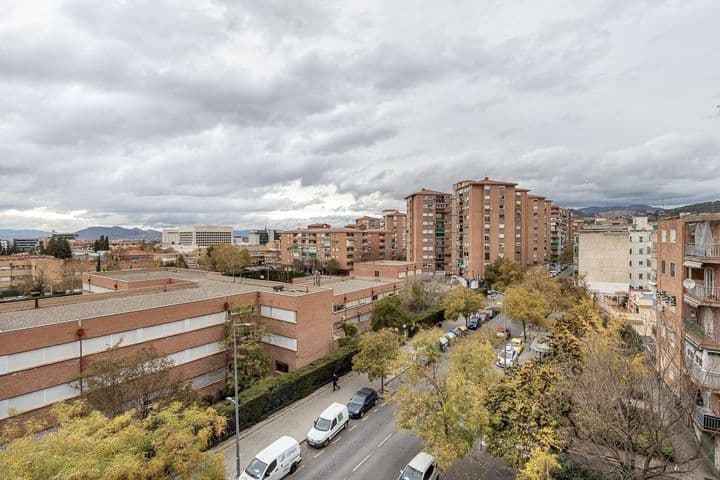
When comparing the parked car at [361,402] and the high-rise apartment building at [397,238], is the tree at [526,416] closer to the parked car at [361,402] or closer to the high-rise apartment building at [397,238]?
the parked car at [361,402]

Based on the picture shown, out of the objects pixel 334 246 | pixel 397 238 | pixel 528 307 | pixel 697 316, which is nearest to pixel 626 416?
pixel 697 316

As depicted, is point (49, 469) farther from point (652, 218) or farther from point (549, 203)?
point (549, 203)

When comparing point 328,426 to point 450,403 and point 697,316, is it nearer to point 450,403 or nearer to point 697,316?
point 450,403

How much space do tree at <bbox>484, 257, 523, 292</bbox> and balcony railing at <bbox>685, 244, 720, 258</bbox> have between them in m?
32.9

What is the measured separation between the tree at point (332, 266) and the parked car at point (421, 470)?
76.3 metres

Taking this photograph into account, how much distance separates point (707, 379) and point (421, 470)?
48.2 ft

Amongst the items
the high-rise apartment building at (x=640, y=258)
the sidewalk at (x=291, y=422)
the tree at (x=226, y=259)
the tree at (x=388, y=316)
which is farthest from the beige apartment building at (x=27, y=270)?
the high-rise apartment building at (x=640, y=258)

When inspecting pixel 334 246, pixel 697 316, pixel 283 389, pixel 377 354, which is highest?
pixel 334 246

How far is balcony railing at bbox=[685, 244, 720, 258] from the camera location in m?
18.6

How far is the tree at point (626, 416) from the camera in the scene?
13883mm

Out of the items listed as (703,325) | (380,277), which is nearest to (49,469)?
(703,325)

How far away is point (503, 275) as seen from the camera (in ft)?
191

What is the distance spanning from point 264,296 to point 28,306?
52.3ft

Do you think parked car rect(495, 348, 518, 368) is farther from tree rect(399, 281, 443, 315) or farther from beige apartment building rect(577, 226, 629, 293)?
beige apartment building rect(577, 226, 629, 293)
